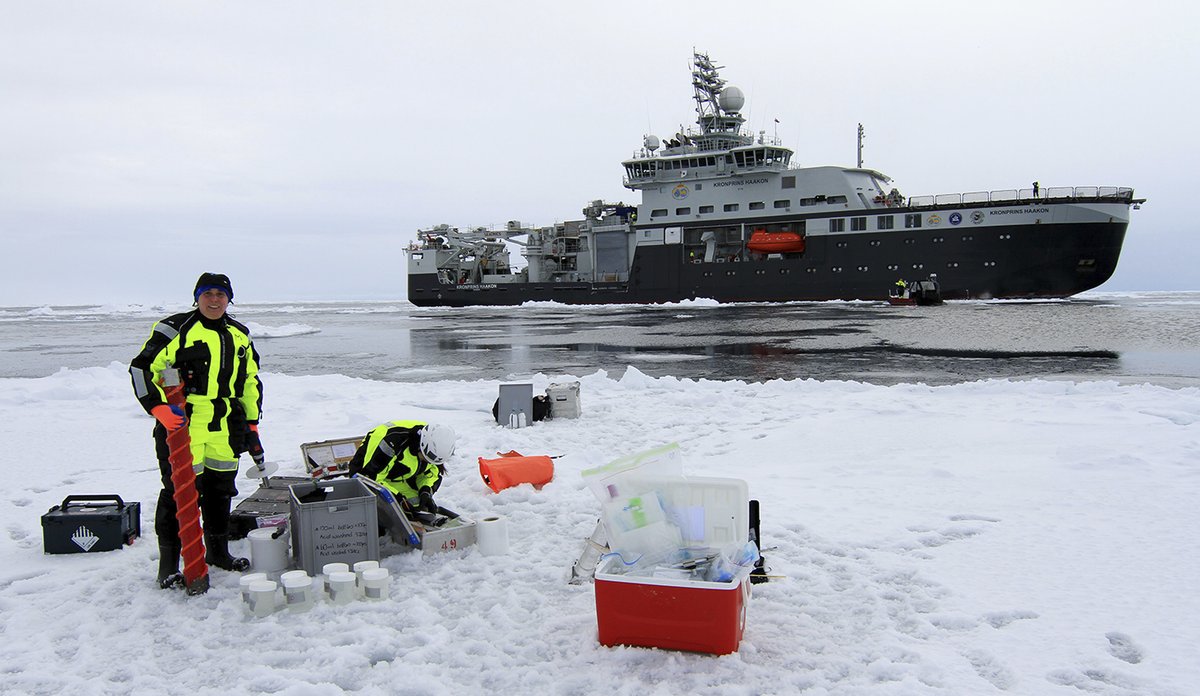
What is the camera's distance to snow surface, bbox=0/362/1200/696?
2.72 m

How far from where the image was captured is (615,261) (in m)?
44.7

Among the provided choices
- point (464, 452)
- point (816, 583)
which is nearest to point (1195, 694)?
point (816, 583)

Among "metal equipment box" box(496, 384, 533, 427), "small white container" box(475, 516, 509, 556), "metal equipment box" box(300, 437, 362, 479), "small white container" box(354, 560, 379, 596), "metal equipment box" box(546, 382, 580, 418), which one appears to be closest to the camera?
"small white container" box(354, 560, 379, 596)

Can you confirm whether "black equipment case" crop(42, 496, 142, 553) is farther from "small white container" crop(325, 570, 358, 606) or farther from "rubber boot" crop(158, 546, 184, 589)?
"small white container" crop(325, 570, 358, 606)

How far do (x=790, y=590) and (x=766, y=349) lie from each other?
13.3 metres

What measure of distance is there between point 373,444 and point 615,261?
40806 millimetres

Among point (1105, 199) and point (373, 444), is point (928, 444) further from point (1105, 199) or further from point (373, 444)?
point (1105, 199)

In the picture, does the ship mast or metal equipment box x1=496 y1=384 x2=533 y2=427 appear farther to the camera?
the ship mast

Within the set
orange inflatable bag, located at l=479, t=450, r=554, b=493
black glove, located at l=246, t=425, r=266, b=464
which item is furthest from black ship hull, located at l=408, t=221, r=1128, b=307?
black glove, located at l=246, t=425, r=266, b=464

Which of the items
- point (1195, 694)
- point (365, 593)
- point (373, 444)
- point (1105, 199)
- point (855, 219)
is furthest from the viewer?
point (855, 219)

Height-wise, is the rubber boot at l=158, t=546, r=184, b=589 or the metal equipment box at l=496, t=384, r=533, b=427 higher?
the metal equipment box at l=496, t=384, r=533, b=427

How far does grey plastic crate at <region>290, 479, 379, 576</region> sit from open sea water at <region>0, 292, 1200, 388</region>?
26.0ft

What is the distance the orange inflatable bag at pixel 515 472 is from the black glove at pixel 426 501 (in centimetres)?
84

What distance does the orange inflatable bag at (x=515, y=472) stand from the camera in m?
5.23
